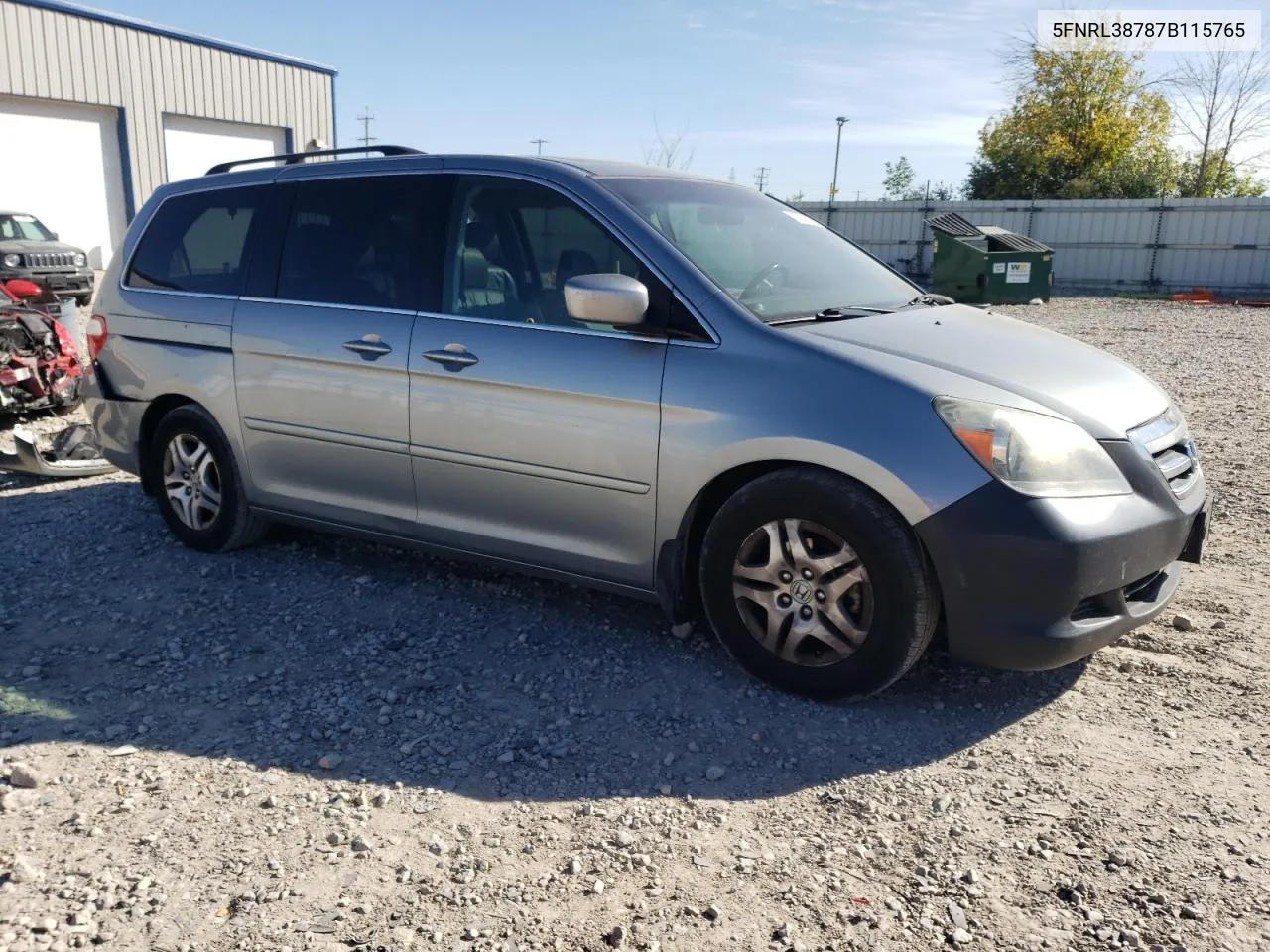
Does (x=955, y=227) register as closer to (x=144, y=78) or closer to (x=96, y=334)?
(x=144, y=78)

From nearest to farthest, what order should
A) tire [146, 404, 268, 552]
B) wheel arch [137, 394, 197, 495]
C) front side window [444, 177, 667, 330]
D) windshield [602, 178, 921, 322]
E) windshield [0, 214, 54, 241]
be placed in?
windshield [602, 178, 921, 322] → front side window [444, 177, 667, 330] → tire [146, 404, 268, 552] → wheel arch [137, 394, 197, 495] → windshield [0, 214, 54, 241]

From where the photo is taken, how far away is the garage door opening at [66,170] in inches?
845

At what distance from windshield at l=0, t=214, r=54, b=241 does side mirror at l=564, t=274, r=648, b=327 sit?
16.6m

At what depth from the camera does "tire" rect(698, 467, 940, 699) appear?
10.9 feet

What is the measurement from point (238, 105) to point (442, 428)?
25.7 meters

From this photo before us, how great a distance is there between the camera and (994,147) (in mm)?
39656

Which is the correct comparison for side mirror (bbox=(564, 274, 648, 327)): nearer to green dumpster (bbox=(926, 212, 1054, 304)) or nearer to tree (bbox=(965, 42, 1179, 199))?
green dumpster (bbox=(926, 212, 1054, 304))

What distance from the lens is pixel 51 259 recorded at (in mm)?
16594

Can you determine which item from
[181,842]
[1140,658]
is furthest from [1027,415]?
[181,842]

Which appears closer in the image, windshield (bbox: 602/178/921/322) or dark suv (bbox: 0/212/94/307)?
windshield (bbox: 602/178/921/322)

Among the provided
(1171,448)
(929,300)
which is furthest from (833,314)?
(1171,448)

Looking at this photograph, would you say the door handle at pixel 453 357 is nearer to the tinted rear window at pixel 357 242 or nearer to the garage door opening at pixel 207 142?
the tinted rear window at pixel 357 242

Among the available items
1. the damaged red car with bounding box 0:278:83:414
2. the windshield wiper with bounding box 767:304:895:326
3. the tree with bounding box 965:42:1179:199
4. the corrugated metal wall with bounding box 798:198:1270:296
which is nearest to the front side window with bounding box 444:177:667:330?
the windshield wiper with bounding box 767:304:895:326

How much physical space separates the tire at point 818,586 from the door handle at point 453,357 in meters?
1.18
